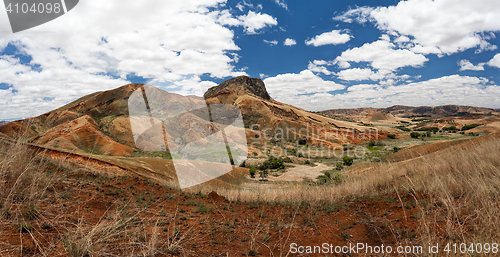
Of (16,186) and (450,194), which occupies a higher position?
(16,186)

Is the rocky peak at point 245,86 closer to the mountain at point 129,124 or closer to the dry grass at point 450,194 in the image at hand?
the mountain at point 129,124

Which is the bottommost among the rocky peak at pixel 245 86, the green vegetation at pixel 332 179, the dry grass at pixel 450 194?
the green vegetation at pixel 332 179

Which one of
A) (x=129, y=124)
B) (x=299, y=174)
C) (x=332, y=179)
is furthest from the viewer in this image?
(x=129, y=124)

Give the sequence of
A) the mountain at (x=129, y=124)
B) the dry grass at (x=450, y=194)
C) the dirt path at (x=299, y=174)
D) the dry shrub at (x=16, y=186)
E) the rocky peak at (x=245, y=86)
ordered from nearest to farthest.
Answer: the dry grass at (x=450, y=194), the dry shrub at (x=16, y=186), the dirt path at (x=299, y=174), the mountain at (x=129, y=124), the rocky peak at (x=245, y=86)

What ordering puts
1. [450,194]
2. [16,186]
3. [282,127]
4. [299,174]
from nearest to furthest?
[16,186], [450,194], [299,174], [282,127]

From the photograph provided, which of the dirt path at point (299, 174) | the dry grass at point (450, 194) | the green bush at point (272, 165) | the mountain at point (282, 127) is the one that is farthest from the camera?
the mountain at point (282, 127)

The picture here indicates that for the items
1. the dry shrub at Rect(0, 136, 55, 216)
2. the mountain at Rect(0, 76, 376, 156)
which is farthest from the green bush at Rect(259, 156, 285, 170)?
the dry shrub at Rect(0, 136, 55, 216)

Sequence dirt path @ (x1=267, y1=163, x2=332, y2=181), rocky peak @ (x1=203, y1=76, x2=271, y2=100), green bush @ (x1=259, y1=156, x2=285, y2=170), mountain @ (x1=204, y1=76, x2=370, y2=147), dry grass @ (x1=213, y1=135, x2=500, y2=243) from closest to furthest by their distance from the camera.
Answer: dry grass @ (x1=213, y1=135, x2=500, y2=243) < dirt path @ (x1=267, y1=163, x2=332, y2=181) < green bush @ (x1=259, y1=156, x2=285, y2=170) < mountain @ (x1=204, y1=76, x2=370, y2=147) < rocky peak @ (x1=203, y1=76, x2=271, y2=100)

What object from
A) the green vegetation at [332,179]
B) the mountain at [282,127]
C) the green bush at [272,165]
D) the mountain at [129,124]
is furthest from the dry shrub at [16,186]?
the mountain at [282,127]

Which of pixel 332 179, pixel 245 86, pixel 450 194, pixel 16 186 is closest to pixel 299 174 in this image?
pixel 332 179

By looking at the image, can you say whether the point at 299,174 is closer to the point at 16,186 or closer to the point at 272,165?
the point at 272,165

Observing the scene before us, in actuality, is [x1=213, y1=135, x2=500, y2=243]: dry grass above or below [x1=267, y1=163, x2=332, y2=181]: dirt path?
above

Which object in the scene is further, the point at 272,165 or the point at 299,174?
the point at 272,165

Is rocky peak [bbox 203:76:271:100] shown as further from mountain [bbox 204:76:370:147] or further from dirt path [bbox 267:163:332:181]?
dirt path [bbox 267:163:332:181]
